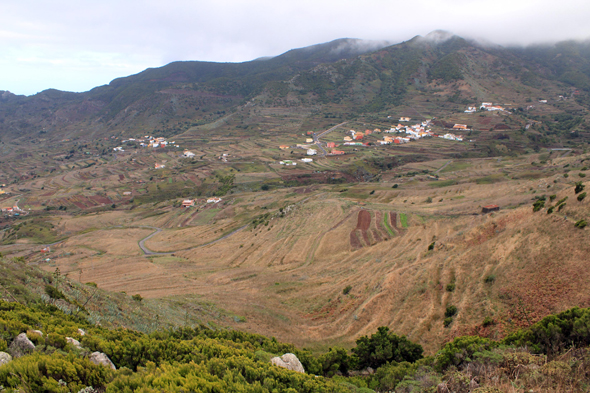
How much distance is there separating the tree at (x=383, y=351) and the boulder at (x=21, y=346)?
43.8ft

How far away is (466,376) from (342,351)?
307 inches

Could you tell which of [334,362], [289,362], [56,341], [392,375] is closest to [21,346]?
[56,341]

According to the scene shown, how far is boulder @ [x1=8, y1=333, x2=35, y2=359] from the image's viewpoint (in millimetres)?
7789

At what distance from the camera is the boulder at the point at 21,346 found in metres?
7.79

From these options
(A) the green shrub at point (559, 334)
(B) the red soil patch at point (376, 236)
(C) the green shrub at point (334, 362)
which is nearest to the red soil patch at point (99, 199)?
(B) the red soil patch at point (376, 236)

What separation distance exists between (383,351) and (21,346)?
47.1ft

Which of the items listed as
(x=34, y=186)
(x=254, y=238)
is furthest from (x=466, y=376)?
(x=34, y=186)

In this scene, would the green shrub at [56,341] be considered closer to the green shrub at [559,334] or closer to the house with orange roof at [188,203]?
the green shrub at [559,334]

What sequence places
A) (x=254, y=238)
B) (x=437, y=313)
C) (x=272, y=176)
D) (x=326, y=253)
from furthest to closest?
(x=272, y=176) < (x=254, y=238) < (x=326, y=253) < (x=437, y=313)

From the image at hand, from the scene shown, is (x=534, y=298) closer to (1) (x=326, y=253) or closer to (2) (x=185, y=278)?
(1) (x=326, y=253)

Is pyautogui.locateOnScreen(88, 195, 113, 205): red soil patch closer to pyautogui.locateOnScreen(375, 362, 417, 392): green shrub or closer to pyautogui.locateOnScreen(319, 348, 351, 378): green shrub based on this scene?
pyautogui.locateOnScreen(319, 348, 351, 378): green shrub

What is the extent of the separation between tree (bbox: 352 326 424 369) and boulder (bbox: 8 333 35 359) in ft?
43.8

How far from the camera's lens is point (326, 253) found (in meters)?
42.0

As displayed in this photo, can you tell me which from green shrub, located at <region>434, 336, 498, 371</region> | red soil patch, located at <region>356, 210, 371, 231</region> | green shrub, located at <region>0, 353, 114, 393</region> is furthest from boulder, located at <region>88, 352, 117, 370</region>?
red soil patch, located at <region>356, 210, 371, 231</region>
